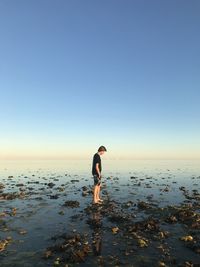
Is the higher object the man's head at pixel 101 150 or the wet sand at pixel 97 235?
the man's head at pixel 101 150

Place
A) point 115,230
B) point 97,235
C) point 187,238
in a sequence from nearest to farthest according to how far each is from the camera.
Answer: point 187,238
point 97,235
point 115,230

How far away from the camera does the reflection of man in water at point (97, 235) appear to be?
40.1ft

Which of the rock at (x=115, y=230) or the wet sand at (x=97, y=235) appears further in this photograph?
the rock at (x=115, y=230)

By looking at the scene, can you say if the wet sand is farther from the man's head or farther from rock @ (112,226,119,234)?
the man's head

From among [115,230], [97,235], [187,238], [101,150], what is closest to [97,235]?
[97,235]

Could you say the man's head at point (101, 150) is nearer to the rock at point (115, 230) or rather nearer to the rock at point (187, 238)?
the rock at point (115, 230)

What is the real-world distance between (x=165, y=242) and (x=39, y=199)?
14.9 metres

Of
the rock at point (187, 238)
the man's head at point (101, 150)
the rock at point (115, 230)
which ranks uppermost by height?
the man's head at point (101, 150)

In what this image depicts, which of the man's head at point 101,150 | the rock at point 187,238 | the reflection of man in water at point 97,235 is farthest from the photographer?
the man's head at point 101,150

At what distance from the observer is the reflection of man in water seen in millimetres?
12212

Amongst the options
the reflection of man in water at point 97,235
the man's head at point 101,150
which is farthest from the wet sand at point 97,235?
the man's head at point 101,150

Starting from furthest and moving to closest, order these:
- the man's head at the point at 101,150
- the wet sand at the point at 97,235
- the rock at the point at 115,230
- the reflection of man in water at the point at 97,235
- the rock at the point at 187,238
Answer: the man's head at the point at 101,150 → the rock at the point at 115,230 → the rock at the point at 187,238 → the reflection of man in water at the point at 97,235 → the wet sand at the point at 97,235

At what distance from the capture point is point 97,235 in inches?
559

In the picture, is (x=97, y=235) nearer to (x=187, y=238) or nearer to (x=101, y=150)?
(x=187, y=238)
